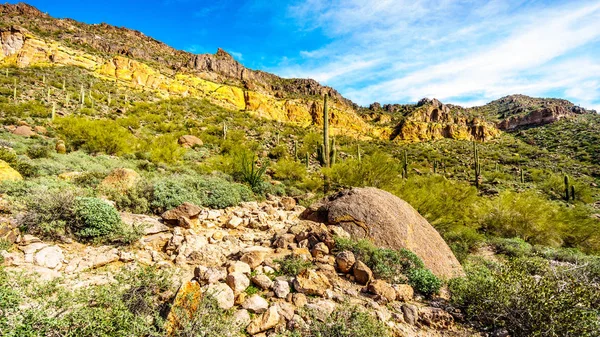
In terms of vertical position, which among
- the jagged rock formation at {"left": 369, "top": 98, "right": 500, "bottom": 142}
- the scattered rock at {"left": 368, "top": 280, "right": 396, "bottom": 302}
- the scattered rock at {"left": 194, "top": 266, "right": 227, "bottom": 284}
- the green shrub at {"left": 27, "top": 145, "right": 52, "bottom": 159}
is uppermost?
the jagged rock formation at {"left": 369, "top": 98, "right": 500, "bottom": 142}

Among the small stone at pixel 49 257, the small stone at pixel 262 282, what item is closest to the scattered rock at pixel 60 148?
the small stone at pixel 49 257

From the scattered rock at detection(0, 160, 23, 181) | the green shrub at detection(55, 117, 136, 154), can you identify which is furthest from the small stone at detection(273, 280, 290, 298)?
the green shrub at detection(55, 117, 136, 154)

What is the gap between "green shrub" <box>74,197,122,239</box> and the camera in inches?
168

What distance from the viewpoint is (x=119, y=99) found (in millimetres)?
30016

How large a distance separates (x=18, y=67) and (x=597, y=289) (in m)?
49.2

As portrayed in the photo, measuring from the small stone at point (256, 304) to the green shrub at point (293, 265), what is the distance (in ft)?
2.65

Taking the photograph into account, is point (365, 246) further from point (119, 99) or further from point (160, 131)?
point (119, 99)

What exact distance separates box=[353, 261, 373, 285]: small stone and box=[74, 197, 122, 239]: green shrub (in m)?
3.95

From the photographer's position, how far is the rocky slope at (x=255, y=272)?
3.22 metres

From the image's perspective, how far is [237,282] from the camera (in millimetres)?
3459

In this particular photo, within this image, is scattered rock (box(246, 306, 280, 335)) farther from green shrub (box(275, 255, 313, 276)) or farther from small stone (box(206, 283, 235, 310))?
green shrub (box(275, 255, 313, 276))

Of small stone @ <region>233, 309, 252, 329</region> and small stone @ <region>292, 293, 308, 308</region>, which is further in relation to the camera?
small stone @ <region>292, 293, 308, 308</region>

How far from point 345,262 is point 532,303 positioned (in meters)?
2.33

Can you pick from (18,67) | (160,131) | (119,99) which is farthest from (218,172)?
(18,67)
